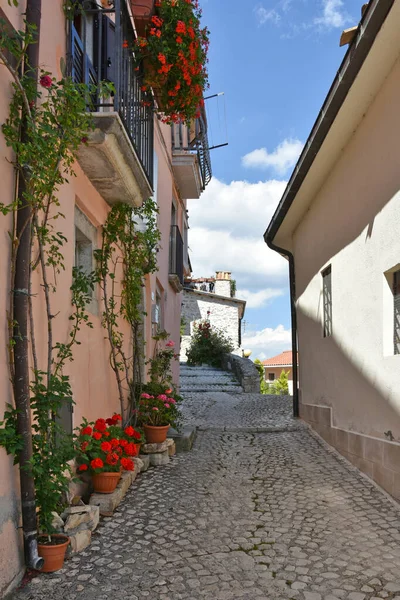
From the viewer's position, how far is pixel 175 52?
6074 millimetres

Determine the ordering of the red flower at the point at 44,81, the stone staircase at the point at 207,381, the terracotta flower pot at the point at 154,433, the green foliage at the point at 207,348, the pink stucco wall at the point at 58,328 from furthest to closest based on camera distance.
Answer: the green foliage at the point at 207,348 < the stone staircase at the point at 207,381 < the terracotta flower pot at the point at 154,433 < the red flower at the point at 44,81 < the pink stucco wall at the point at 58,328

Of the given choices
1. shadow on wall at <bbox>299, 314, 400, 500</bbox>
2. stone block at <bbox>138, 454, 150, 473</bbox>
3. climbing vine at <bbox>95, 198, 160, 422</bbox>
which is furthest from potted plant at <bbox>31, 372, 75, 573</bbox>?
shadow on wall at <bbox>299, 314, 400, 500</bbox>

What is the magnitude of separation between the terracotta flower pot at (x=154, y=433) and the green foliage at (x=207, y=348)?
16174 millimetres

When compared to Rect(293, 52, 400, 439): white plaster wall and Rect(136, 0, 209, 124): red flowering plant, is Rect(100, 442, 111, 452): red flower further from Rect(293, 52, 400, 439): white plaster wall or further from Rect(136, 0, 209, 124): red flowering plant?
Rect(136, 0, 209, 124): red flowering plant

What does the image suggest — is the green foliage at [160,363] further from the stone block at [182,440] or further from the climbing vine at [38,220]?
the climbing vine at [38,220]

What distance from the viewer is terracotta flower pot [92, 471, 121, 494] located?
466cm

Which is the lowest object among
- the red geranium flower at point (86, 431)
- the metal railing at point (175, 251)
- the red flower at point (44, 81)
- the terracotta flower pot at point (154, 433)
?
the terracotta flower pot at point (154, 433)

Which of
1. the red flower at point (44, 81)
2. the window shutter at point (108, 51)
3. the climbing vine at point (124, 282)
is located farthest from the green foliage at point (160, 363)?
the red flower at point (44, 81)

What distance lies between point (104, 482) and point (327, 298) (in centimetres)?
448

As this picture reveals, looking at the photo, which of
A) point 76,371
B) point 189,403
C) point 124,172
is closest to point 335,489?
point 76,371

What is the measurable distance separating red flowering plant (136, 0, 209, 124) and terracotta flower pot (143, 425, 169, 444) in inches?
158

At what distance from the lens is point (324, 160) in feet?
23.2

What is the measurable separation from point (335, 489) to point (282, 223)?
5.33m

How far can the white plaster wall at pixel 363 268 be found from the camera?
5062 mm
